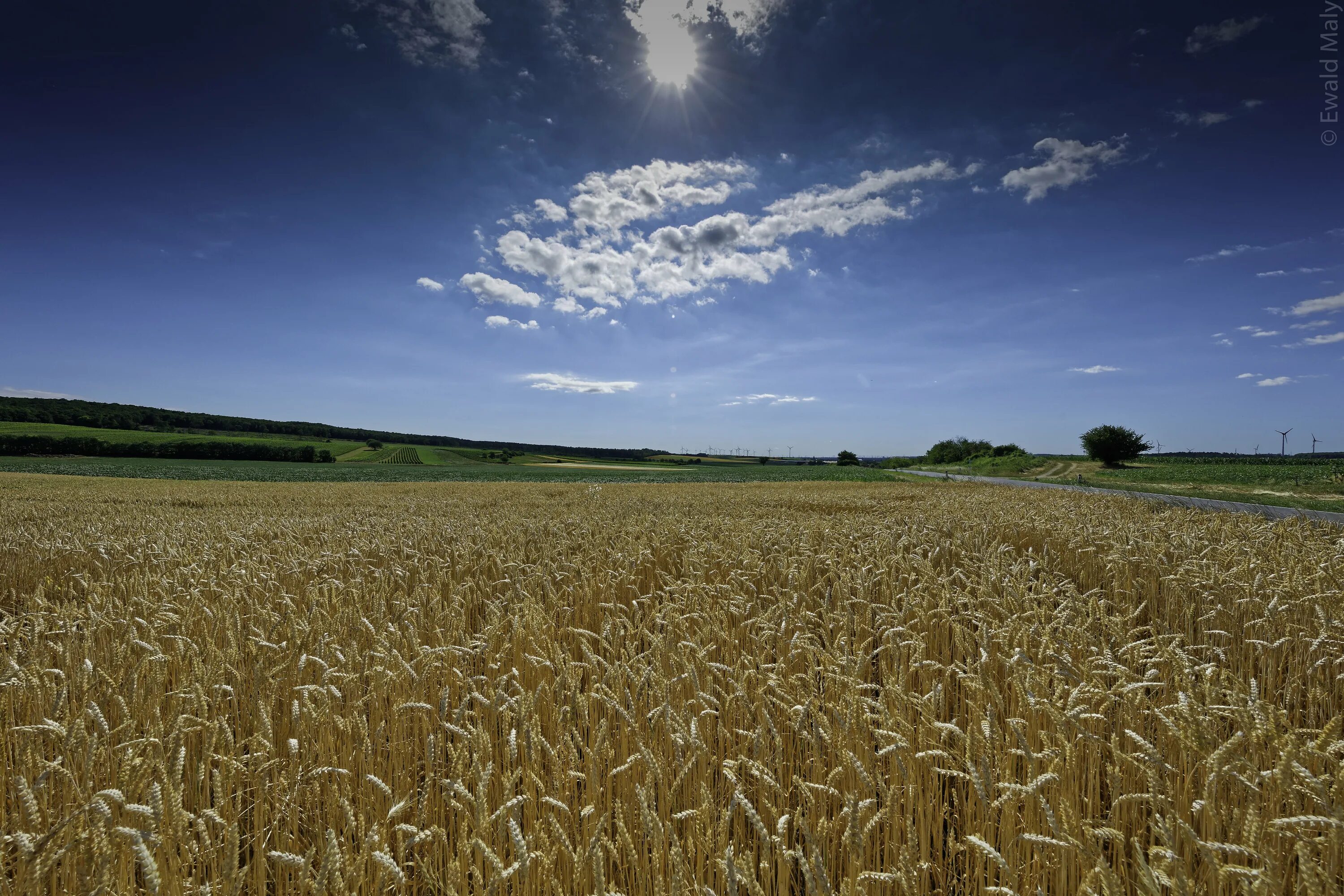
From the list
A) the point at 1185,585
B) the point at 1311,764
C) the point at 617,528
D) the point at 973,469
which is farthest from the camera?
the point at 973,469

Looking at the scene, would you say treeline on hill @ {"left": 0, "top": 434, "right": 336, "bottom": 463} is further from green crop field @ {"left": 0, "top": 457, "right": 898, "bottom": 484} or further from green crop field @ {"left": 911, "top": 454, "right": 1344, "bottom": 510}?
green crop field @ {"left": 911, "top": 454, "right": 1344, "bottom": 510}

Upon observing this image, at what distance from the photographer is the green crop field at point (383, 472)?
6174 centimetres

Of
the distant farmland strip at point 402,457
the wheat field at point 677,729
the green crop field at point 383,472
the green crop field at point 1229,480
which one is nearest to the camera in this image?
the wheat field at point 677,729

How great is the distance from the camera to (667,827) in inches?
74.2

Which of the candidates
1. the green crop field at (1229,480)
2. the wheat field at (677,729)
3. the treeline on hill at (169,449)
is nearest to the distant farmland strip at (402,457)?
the treeline on hill at (169,449)

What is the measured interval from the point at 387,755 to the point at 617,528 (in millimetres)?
6657

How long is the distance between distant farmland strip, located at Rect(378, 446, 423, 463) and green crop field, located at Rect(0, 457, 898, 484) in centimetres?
920

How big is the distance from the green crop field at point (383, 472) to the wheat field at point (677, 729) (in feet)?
162

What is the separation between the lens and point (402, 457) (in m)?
122

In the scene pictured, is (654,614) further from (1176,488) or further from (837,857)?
(1176,488)

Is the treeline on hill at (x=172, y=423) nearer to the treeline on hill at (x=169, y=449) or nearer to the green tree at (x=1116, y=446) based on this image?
the treeline on hill at (x=169, y=449)

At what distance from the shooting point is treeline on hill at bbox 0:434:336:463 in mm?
97750

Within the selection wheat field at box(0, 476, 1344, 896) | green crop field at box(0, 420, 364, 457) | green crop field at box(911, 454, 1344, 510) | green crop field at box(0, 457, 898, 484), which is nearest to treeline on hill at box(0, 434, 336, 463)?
green crop field at box(0, 420, 364, 457)

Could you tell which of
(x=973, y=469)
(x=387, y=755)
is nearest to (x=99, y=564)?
(x=387, y=755)
